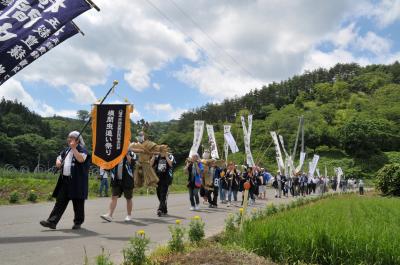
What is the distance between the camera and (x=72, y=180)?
315 inches

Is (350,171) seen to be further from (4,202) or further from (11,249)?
(11,249)

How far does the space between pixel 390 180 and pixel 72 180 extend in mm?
30492

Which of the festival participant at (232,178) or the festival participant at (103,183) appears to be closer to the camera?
the festival participant at (232,178)

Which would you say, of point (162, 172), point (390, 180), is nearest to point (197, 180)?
point (162, 172)

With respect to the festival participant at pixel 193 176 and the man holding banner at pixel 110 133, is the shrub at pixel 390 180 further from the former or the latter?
the man holding banner at pixel 110 133

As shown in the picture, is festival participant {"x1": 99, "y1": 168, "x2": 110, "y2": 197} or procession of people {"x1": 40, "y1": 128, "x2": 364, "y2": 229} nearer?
procession of people {"x1": 40, "y1": 128, "x2": 364, "y2": 229}

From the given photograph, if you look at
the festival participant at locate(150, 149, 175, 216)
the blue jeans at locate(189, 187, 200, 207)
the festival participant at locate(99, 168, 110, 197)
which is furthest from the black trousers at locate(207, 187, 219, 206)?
the festival participant at locate(99, 168, 110, 197)

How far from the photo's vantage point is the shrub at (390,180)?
32.6 m

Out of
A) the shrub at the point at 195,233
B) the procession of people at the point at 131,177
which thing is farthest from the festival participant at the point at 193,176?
the shrub at the point at 195,233

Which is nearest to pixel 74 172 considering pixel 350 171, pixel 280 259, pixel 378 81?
pixel 280 259

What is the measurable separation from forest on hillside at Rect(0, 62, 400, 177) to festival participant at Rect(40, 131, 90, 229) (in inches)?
1172

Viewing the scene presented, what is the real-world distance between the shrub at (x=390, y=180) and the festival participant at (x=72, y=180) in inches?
1177

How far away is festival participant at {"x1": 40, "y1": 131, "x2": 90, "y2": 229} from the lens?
7906mm

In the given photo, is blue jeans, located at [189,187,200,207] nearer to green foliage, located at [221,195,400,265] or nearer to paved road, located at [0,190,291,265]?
paved road, located at [0,190,291,265]
